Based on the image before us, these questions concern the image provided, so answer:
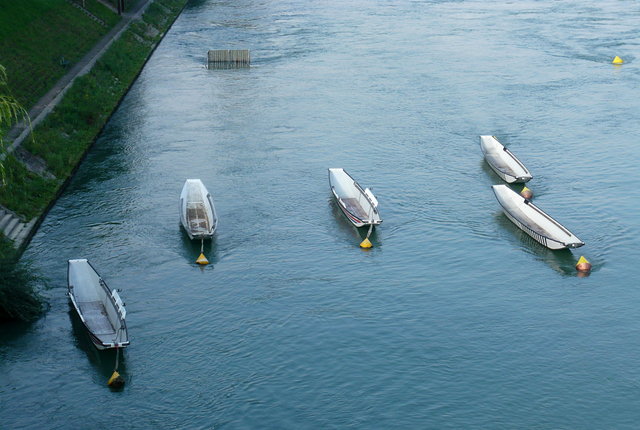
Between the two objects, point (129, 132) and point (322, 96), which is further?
point (322, 96)

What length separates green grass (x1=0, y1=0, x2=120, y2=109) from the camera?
6122 cm

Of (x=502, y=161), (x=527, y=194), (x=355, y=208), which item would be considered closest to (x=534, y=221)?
(x=527, y=194)

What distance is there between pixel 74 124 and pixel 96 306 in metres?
24.8

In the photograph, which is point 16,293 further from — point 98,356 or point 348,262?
point 348,262

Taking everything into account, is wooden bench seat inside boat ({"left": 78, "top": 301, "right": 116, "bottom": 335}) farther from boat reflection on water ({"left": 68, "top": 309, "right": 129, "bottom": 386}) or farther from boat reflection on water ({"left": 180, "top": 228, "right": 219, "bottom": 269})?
boat reflection on water ({"left": 180, "top": 228, "right": 219, "bottom": 269})

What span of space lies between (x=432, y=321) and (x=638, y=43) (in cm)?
6445

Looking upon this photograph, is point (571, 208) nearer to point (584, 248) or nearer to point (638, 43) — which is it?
point (584, 248)

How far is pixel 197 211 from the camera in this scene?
46.4 m

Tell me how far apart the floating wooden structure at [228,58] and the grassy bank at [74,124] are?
6.54 meters

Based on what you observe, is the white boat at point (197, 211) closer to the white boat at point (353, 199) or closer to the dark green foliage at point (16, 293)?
the white boat at point (353, 199)

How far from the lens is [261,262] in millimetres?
42188

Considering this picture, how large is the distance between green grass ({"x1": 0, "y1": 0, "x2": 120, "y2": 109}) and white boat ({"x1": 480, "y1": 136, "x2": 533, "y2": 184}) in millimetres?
30698

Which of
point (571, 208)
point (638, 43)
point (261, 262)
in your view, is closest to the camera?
point (261, 262)

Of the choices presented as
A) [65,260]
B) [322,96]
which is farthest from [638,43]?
[65,260]
